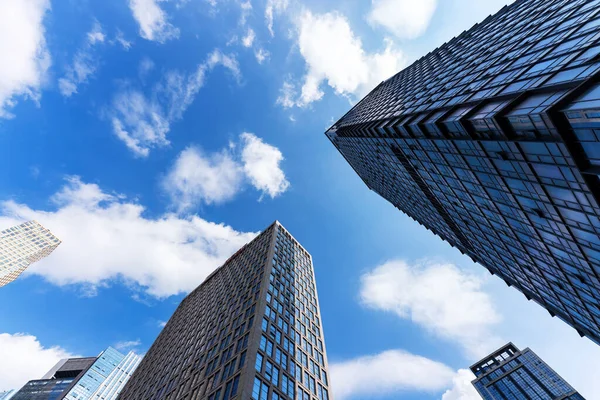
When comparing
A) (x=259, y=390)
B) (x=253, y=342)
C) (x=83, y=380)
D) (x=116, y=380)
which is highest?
(x=116, y=380)

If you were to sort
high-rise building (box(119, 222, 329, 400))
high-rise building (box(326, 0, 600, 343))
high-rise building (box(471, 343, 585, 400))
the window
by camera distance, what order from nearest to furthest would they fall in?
high-rise building (box(326, 0, 600, 343)), the window, high-rise building (box(119, 222, 329, 400)), high-rise building (box(471, 343, 585, 400))

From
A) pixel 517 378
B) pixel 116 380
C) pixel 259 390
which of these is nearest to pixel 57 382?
pixel 116 380

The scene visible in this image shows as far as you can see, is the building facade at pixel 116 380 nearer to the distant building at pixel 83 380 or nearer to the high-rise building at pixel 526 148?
the distant building at pixel 83 380

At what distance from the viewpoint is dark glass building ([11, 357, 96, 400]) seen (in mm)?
144875

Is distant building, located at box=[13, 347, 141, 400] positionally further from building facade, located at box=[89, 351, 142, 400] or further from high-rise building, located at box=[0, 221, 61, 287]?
high-rise building, located at box=[0, 221, 61, 287]

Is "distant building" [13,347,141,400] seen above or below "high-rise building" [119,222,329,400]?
above

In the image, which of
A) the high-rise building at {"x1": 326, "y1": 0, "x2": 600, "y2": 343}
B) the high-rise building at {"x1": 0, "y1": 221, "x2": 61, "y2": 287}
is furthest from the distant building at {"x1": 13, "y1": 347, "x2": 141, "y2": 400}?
the high-rise building at {"x1": 326, "y1": 0, "x2": 600, "y2": 343}

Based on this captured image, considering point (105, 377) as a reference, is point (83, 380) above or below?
below

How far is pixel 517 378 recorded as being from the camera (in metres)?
133

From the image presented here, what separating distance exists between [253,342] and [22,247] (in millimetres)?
159150

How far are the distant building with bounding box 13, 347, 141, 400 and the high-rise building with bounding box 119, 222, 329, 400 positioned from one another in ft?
299

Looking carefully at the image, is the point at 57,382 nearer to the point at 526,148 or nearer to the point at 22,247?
the point at 22,247

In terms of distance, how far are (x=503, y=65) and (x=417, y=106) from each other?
11061mm

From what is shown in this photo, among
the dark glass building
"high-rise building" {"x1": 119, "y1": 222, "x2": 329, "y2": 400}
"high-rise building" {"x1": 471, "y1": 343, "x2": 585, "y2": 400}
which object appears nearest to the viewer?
"high-rise building" {"x1": 119, "y1": 222, "x2": 329, "y2": 400}
